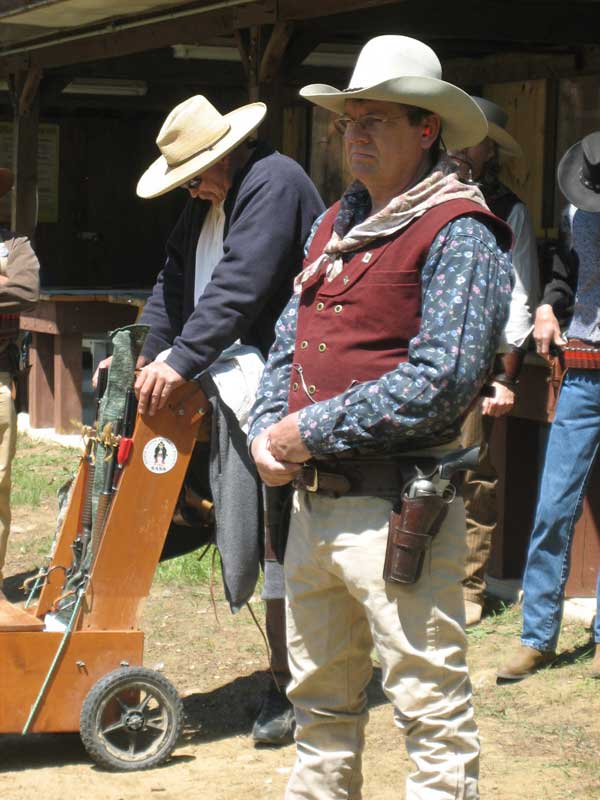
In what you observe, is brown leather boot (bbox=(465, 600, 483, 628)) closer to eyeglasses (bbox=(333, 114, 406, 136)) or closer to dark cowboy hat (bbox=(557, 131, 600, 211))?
dark cowboy hat (bbox=(557, 131, 600, 211))

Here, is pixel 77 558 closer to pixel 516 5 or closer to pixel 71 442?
pixel 516 5

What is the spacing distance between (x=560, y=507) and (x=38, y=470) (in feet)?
17.4

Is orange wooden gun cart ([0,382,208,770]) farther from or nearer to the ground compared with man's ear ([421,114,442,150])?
nearer to the ground

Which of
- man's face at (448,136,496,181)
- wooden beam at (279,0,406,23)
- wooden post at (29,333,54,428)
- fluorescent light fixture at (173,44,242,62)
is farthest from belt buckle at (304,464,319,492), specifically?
wooden post at (29,333,54,428)

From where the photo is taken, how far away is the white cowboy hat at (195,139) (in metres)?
4.31

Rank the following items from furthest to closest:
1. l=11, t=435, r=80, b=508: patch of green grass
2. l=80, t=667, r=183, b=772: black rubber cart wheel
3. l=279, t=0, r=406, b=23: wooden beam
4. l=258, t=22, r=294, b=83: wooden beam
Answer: l=11, t=435, r=80, b=508: patch of green grass
l=258, t=22, r=294, b=83: wooden beam
l=279, t=0, r=406, b=23: wooden beam
l=80, t=667, r=183, b=772: black rubber cart wheel

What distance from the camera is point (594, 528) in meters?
5.83

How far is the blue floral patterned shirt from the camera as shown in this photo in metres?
2.83

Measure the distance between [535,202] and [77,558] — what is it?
5869 millimetres

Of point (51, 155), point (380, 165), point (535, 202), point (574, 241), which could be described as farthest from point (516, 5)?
point (51, 155)

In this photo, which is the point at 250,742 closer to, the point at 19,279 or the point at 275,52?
the point at 19,279

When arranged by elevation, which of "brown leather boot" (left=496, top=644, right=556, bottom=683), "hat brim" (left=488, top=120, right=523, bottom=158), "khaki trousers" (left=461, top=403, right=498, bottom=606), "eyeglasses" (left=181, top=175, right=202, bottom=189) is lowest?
"brown leather boot" (left=496, top=644, right=556, bottom=683)

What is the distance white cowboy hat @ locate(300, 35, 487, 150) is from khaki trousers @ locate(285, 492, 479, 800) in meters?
0.87

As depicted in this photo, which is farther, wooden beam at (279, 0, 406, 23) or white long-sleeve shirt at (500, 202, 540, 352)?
wooden beam at (279, 0, 406, 23)
